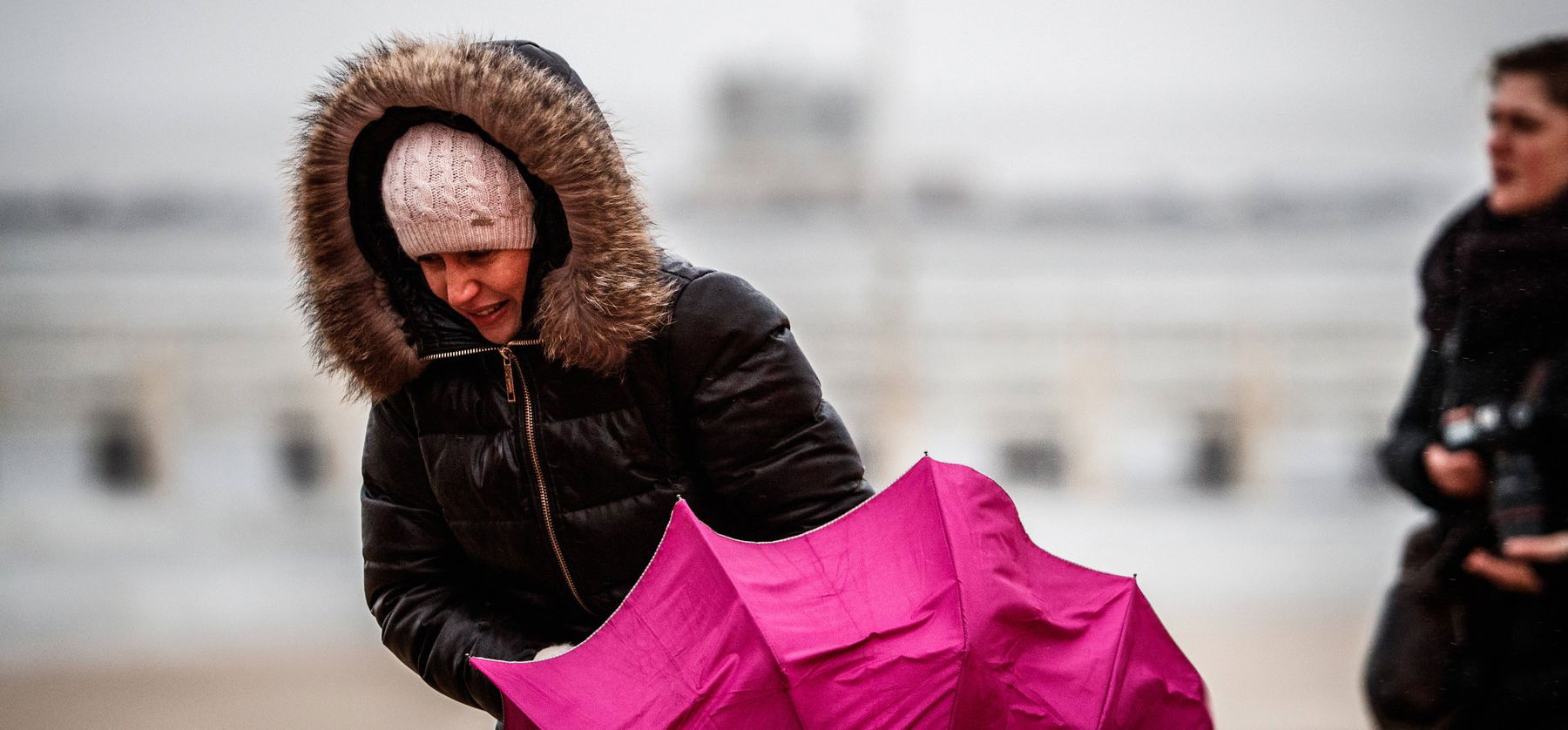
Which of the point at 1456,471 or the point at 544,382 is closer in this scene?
the point at 544,382

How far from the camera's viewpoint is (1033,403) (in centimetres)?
640

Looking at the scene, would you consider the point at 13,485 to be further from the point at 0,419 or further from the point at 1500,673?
the point at 1500,673

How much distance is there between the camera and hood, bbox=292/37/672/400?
4.42 feet

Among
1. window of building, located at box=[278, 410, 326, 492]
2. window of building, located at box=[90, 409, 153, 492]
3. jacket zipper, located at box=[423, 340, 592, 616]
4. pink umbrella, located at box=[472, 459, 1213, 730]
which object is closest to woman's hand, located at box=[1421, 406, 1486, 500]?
pink umbrella, located at box=[472, 459, 1213, 730]

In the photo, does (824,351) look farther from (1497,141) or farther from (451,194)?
(451,194)

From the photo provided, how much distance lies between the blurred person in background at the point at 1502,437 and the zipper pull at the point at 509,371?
1.15m

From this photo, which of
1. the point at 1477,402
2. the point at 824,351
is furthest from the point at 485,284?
the point at 824,351

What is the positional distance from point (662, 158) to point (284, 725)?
280 centimetres

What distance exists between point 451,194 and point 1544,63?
130 cm

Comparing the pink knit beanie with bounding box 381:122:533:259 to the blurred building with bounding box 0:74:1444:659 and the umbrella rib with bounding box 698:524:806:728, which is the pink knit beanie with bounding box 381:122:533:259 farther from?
the blurred building with bounding box 0:74:1444:659

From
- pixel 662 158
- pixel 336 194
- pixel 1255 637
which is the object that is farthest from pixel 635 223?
pixel 662 158

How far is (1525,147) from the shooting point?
154 centimetres

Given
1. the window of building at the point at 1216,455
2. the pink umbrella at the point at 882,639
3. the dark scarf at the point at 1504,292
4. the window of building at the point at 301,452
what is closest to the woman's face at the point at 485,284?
the pink umbrella at the point at 882,639

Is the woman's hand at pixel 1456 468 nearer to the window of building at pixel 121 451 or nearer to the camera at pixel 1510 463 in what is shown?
the camera at pixel 1510 463
